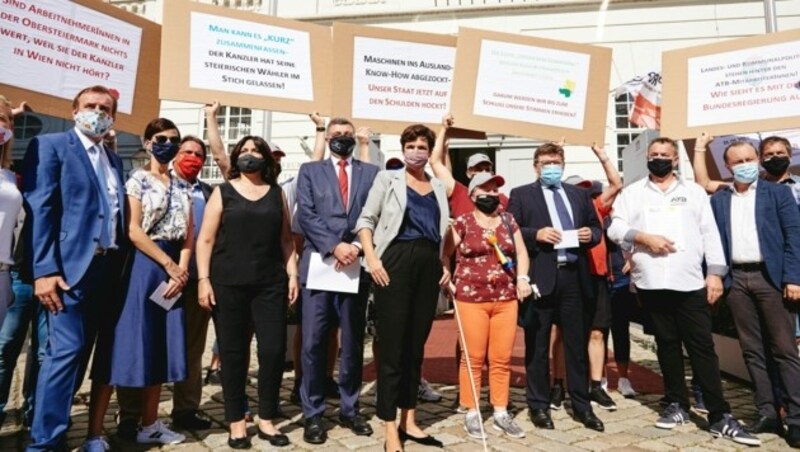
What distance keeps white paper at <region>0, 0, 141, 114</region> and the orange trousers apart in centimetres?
334

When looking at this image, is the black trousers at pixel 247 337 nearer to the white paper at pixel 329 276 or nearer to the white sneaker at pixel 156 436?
the white paper at pixel 329 276

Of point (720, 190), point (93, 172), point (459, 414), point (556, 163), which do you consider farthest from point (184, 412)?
point (720, 190)

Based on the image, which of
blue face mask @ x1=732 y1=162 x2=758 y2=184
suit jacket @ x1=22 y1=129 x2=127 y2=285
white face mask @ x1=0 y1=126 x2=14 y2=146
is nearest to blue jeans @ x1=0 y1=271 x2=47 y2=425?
suit jacket @ x1=22 y1=129 x2=127 y2=285

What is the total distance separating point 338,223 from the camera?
381 cm

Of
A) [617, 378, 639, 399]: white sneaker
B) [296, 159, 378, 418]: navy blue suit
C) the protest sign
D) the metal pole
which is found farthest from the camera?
the metal pole

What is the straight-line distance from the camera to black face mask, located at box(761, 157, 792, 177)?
13.5 feet

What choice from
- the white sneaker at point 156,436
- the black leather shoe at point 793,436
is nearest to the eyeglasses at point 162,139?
the white sneaker at point 156,436

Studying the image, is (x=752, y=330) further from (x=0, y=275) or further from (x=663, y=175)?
(x=0, y=275)

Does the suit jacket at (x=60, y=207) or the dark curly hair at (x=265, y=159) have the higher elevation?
the dark curly hair at (x=265, y=159)

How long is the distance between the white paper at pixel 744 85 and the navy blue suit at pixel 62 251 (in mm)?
4994

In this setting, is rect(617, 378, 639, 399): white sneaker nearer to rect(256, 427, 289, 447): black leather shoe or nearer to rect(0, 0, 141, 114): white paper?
rect(256, 427, 289, 447): black leather shoe

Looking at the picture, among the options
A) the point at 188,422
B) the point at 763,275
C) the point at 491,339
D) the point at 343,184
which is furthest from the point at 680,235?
the point at 188,422

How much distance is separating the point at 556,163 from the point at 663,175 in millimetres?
818

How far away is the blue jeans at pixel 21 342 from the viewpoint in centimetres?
356
